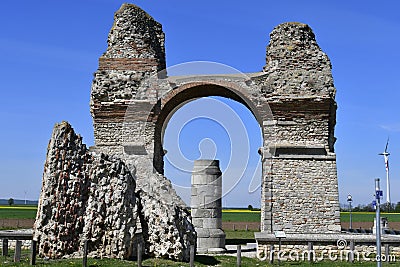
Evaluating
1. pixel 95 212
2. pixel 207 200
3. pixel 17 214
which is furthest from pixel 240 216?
pixel 95 212

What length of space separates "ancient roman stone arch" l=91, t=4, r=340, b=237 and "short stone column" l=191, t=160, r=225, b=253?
233cm

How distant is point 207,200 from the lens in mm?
17219

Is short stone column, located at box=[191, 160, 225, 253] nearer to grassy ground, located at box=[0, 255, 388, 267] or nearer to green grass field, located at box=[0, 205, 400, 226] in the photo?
grassy ground, located at box=[0, 255, 388, 267]

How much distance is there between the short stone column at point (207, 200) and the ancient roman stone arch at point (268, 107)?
233 cm

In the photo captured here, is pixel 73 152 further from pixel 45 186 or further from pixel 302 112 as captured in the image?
pixel 302 112

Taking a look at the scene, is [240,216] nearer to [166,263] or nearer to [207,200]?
[207,200]

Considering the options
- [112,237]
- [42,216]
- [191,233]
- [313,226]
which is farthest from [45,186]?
[313,226]

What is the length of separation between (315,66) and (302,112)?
182 cm

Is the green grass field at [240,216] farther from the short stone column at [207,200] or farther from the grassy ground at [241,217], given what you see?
the short stone column at [207,200]

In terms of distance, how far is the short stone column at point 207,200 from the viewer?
1706cm

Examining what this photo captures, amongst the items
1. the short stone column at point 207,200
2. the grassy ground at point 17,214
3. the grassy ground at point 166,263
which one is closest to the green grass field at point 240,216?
the grassy ground at point 17,214

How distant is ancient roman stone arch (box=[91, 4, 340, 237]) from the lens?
18.9 m

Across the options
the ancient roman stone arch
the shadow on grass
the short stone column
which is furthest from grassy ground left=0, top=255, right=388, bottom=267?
the ancient roman stone arch

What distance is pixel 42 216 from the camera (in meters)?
12.2
